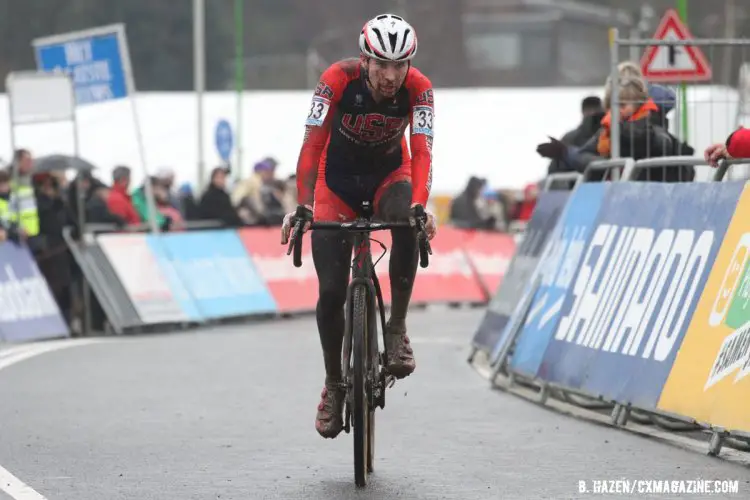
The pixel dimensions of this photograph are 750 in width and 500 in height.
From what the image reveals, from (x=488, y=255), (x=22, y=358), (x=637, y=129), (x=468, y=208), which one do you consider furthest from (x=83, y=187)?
(x=637, y=129)

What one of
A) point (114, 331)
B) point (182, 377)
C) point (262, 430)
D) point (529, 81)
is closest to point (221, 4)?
point (529, 81)

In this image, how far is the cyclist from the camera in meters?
8.48

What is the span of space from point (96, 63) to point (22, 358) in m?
7.07

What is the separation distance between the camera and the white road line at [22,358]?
26.3ft

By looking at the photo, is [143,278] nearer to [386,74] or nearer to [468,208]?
[468,208]

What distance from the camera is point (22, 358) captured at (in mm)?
15539

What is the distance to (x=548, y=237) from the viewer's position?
13.6 metres

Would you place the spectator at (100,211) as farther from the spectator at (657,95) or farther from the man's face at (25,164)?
the spectator at (657,95)

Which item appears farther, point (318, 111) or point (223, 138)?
point (223, 138)

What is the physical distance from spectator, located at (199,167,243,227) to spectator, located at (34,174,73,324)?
3.55 meters

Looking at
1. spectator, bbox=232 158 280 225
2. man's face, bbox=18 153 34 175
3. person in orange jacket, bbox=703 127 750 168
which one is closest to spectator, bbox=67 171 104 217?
man's face, bbox=18 153 34 175

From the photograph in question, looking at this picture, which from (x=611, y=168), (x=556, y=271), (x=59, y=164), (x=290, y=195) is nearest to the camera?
(x=556, y=271)

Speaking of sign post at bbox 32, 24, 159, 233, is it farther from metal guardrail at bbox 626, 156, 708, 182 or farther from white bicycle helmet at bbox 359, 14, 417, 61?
white bicycle helmet at bbox 359, 14, 417, 61

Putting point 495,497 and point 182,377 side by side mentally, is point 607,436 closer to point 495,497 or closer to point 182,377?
point 495,497
